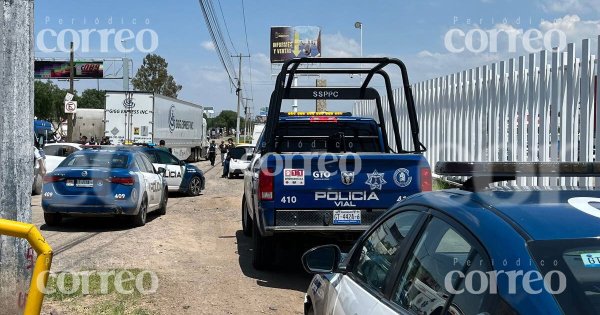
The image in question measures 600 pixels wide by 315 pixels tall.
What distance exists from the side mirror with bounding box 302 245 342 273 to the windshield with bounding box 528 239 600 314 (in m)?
1.74

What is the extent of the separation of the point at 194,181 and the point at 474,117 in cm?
799

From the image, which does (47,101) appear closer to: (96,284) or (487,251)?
(96,284)

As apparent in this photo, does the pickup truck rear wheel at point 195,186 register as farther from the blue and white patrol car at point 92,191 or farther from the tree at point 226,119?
the tree at point 226,119

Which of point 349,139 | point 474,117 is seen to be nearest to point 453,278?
point 349,139

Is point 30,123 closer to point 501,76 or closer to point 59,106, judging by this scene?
point 501,76

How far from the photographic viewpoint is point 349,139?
9.68m

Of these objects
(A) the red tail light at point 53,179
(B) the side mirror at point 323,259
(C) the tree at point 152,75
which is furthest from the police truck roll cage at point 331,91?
(C) the tree at point 152,75

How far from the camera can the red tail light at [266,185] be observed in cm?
734

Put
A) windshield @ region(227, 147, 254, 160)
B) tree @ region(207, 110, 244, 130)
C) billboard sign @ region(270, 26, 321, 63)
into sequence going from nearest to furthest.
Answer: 1. windshield @ region(227, 147, 254, 160)
2. billboard sign @ region(270, 26, 321, 63)
3. tree @ region(207, 110, 244, 130)

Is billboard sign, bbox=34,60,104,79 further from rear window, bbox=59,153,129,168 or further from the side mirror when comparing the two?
the side mirror

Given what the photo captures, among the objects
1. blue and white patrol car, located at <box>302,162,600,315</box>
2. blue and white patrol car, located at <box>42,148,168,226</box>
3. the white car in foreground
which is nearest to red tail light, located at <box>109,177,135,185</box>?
blue and white patrol car, located at <box>42,148,168,226</box>

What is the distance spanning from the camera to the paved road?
664 centimetres

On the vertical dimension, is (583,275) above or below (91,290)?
above

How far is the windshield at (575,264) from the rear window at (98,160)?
1054 centimetres
